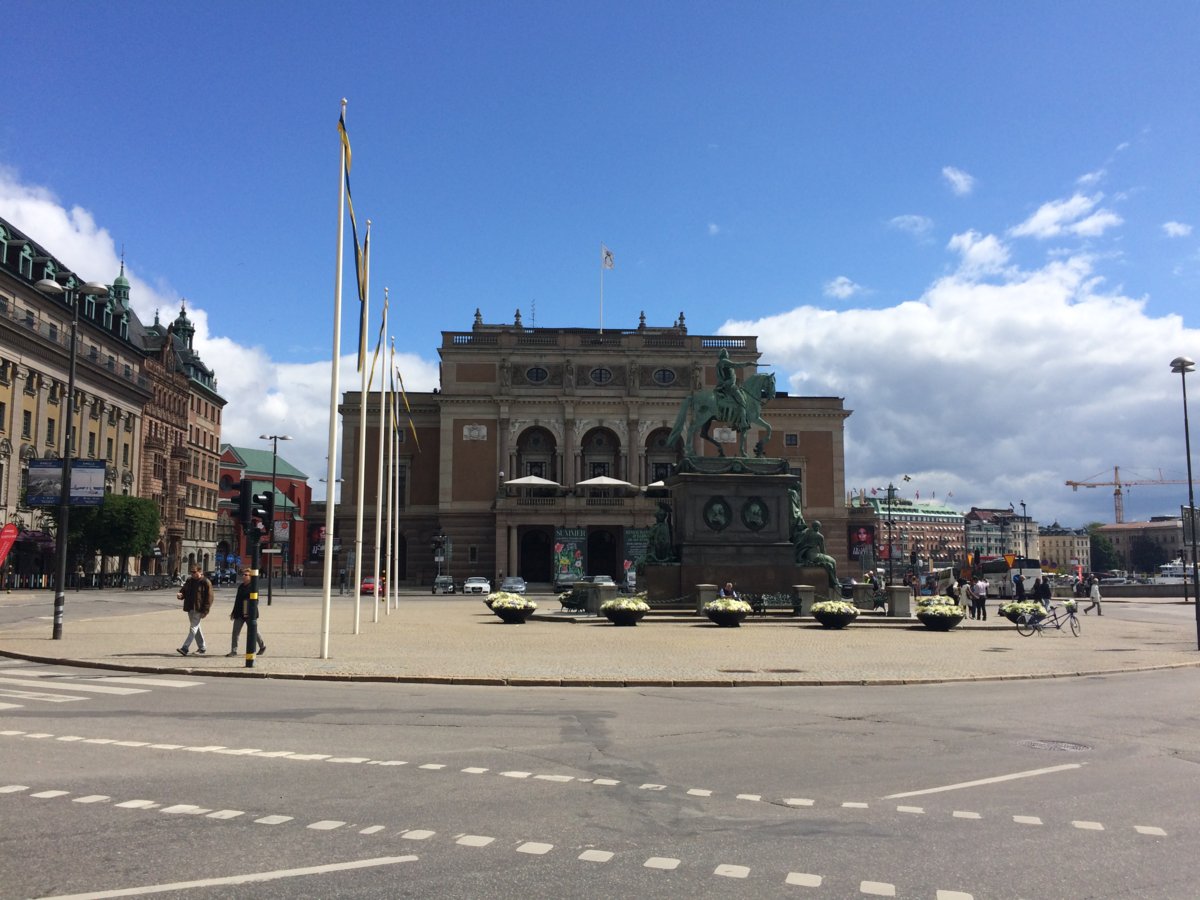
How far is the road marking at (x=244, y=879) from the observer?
18.5 feet

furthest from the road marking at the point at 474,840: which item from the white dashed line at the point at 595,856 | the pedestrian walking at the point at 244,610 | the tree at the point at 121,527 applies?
the tree at the point at 121,527

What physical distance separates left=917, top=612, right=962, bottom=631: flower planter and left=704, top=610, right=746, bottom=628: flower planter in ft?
19.0

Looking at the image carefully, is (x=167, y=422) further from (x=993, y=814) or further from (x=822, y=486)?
(x=993, y=814)

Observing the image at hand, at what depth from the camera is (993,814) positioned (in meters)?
7.83

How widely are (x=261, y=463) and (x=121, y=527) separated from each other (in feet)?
267

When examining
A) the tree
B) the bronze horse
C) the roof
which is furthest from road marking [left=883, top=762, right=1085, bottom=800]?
the roof

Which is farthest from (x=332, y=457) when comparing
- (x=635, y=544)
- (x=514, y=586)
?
(x=635, y=544)

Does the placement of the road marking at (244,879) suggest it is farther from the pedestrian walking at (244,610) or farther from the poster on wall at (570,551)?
the poster on wall at (570,551)

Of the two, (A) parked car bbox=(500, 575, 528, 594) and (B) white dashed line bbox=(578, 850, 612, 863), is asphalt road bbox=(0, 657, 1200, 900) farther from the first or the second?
(A) parked car bbox=(500, 575, 528, 594)

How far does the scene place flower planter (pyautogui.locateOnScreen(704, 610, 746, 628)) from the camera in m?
29.8

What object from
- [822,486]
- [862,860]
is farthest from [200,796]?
[822,486]

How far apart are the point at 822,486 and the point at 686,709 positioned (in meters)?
78.9

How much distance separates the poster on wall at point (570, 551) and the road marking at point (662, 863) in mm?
73206

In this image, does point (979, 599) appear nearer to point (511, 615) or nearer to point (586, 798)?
point (511, 615)
